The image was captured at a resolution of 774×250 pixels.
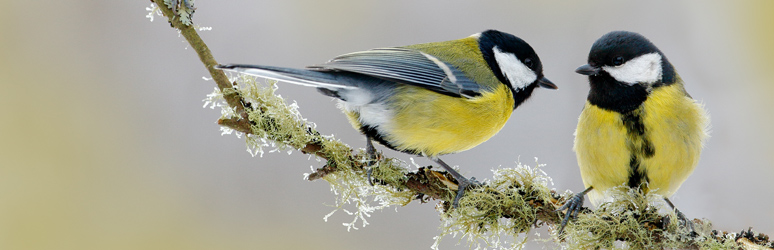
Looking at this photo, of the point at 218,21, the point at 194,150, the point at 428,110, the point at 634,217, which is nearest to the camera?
the point at 634,217

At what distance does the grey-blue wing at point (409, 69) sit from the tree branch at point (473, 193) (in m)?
0.25

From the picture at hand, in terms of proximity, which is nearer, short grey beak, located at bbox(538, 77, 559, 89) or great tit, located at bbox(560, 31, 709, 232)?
great tit, located at bbox(560, 31, 709, 232)

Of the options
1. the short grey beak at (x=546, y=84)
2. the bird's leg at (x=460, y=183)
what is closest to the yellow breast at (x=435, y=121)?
the bird's leg at (x=460, y=183)

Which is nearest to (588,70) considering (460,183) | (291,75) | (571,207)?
(571,207)

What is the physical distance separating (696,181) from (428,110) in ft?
4.96

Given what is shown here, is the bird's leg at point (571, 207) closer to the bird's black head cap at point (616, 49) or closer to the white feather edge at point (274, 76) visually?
the bird's black head cap at point (616, 49)

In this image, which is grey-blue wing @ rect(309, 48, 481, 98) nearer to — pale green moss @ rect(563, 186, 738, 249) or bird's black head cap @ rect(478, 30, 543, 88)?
bird's black head cap @ rect(478, 30, 543, 88)

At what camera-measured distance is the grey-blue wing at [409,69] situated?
5.63ft

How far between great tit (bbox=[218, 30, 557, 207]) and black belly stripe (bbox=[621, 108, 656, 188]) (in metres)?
0.27

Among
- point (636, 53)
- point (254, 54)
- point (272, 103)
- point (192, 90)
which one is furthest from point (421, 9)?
point (272, 103)

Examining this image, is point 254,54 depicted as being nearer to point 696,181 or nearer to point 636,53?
point 636,53

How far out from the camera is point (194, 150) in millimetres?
2977

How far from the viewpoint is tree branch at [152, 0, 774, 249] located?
1.45 metres

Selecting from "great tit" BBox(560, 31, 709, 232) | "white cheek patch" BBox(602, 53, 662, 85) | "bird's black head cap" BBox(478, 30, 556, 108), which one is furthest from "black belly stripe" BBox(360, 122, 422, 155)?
"white cheek patch" BBox(602, 53, 662, 85)
